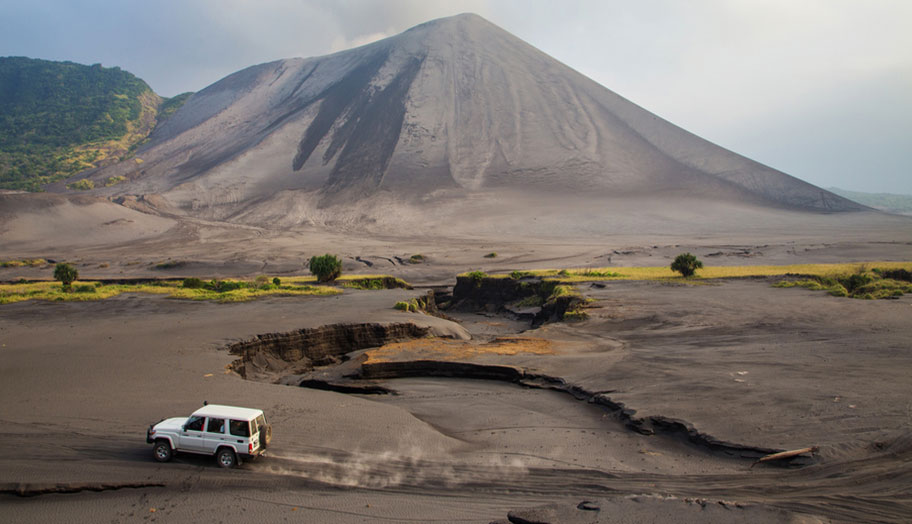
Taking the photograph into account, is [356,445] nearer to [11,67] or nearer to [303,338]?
[303,338]

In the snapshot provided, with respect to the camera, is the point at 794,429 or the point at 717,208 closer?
the point at 794,429

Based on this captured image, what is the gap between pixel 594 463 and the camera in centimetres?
873

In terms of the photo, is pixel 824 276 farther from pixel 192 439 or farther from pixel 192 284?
pixel 192 284

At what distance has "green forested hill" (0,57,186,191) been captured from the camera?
125m

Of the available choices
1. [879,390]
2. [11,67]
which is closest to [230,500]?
[879,390]

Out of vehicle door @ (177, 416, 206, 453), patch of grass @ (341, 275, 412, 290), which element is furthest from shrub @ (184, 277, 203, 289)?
vehicle door @ (177, 416, 206, 453)

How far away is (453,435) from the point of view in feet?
34.7

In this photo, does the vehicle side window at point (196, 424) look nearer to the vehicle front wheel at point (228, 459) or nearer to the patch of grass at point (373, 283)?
the vehicle front wheel at point (228, 459)

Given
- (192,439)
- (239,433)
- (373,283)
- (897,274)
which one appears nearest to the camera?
(239,433)

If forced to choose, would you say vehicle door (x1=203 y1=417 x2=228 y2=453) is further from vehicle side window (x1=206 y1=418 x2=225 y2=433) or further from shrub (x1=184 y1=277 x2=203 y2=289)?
shrub (x1=184 y1=277 x2=203 y2=289)

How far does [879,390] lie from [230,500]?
37.5 ft

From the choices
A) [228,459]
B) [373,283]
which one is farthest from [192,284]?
[228,459]

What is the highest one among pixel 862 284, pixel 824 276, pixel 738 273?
pixel 824 276

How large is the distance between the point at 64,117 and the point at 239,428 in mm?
187286
